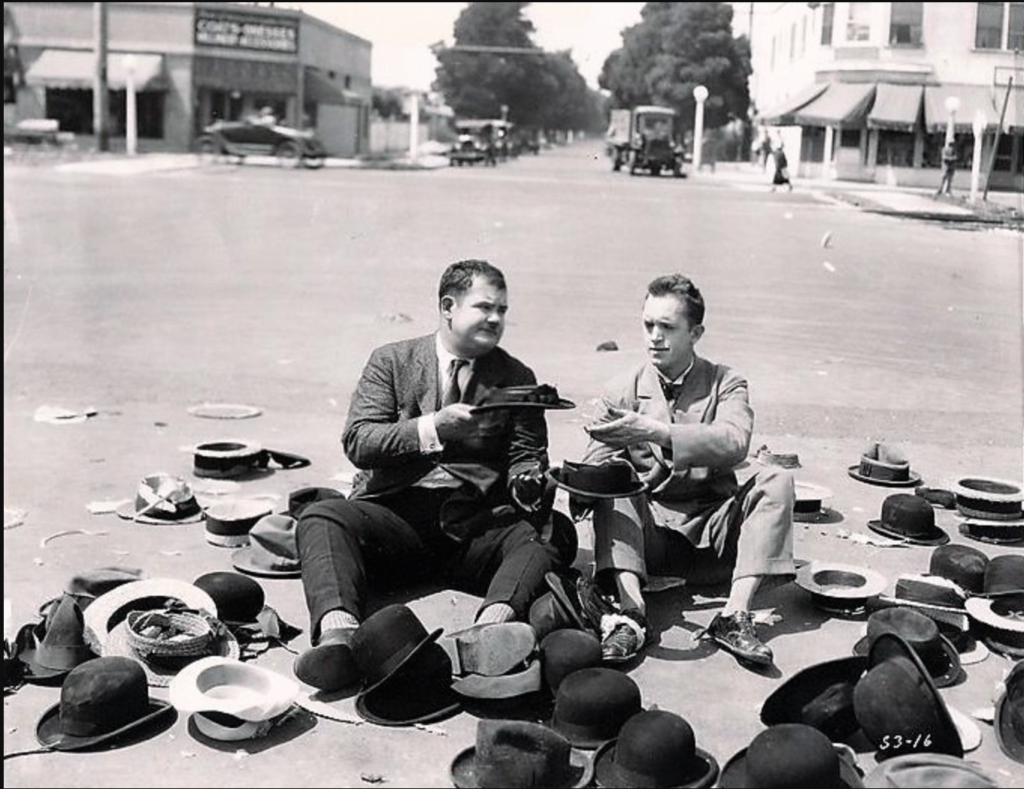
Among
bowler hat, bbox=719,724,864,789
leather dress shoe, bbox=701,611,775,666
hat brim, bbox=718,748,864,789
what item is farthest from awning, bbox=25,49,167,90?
bowler hat, bbox=719,724,864,789

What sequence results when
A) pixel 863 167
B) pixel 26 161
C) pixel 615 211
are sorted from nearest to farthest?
1. pixel 615 211
2. pixel 26 161
3. pixel 863 167

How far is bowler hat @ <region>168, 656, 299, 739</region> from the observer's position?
3621 millimetres

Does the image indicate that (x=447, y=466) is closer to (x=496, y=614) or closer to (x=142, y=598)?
(x=496, y=614)

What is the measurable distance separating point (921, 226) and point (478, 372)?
23384 millimetres

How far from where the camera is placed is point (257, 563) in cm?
526

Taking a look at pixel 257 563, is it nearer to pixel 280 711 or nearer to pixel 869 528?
pixel 280 711

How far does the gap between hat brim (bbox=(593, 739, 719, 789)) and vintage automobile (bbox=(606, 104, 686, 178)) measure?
45.8 meters

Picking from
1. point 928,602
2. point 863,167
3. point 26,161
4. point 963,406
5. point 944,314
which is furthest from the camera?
point 863,167

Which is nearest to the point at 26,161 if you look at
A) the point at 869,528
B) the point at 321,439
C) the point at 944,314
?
the point at 944,314

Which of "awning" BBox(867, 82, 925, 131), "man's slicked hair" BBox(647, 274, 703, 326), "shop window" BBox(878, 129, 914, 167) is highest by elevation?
"awning" BBox(867, 82, 925, 131)

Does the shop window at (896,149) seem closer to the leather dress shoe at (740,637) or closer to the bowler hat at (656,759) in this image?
the leather dress shoe at (740,637)

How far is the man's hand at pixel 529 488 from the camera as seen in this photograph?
471 cm

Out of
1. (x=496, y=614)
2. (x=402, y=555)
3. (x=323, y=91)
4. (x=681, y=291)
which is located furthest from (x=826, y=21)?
(x=496, y=614)

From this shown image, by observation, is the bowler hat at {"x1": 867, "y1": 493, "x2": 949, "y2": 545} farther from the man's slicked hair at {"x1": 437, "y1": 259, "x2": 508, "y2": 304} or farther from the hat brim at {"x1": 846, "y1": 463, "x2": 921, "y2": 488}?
the man's slicked hair at {"x1": 437, "y1": 259, "x2": 508, "y2": 304}
